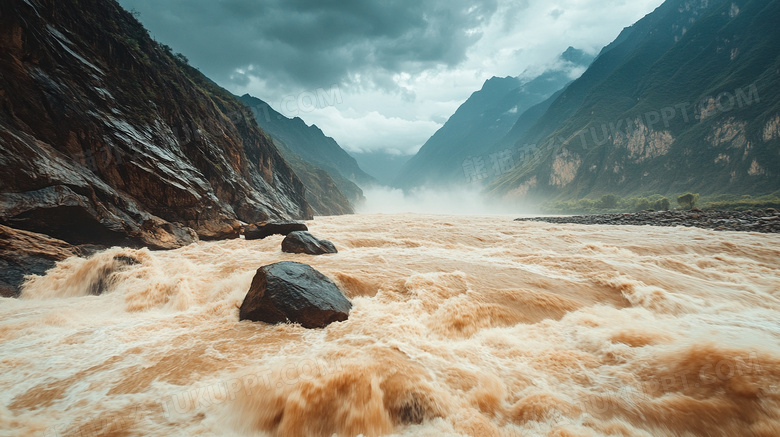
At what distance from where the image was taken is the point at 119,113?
46.8 feet

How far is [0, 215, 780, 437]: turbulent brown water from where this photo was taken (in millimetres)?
3154

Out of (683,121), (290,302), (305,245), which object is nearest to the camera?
(290,302)

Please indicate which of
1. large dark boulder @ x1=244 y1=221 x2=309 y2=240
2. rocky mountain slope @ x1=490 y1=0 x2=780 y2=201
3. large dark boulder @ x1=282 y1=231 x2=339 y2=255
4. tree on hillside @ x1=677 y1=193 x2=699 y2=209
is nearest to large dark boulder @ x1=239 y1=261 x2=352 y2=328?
large dark boulder @ x1=282 y1=231 x2=339 y2=255

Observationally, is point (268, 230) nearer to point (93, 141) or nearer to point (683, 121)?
point (93, 141)

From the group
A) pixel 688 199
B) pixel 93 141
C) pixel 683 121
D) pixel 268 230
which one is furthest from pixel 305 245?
pixel 683 121

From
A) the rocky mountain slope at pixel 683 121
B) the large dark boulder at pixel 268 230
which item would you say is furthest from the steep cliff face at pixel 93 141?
the rocky mountain slope at pixel 683 121

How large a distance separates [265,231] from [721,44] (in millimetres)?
171480

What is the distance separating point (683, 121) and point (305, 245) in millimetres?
135761

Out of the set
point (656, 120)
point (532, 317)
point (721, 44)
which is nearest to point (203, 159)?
point (532, 317)

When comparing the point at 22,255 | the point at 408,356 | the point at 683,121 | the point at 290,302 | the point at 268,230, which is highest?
the point at 683,121

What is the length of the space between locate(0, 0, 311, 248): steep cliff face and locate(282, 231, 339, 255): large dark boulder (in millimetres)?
5591

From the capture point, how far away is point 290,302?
18.5ft

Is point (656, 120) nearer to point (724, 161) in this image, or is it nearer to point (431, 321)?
point (724, 161)

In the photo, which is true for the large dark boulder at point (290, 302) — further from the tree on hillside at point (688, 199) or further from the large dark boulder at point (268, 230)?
the tree on hillside at point (688, 199)
